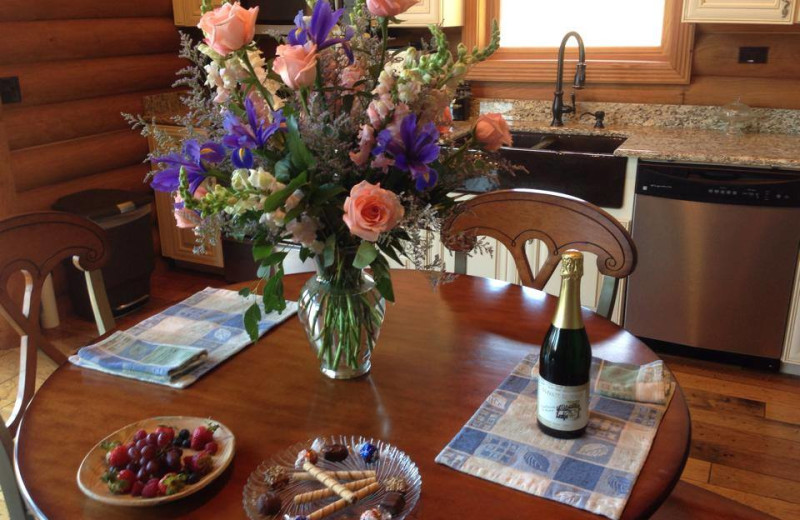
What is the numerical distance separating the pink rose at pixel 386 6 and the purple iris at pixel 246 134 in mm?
218

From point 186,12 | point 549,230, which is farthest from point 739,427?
point 186,12

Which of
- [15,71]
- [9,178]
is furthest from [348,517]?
[15,71]

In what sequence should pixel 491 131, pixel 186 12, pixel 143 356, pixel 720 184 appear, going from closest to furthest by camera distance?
1. pixel 491 131
2. pixel 143 356
3. pixel 720 184
4. pixel 186 12

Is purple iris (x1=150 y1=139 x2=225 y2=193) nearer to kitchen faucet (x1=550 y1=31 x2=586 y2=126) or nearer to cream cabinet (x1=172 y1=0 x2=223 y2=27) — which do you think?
kitchen faucet (x1=550 y1=31 x2=586 y2=126)

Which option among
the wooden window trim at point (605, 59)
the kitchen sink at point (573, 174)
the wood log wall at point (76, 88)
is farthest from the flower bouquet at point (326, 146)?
the wood log wall at point (76, 88)

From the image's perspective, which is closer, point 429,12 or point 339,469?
point 339,469

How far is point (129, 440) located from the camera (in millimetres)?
1135

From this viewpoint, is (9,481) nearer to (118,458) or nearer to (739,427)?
(118,458)

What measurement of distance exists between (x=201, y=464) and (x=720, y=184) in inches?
91.9

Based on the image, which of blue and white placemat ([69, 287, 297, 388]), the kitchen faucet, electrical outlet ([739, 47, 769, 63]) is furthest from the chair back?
electrical outlet ([739, 47, 769, 63])

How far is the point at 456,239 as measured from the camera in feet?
5.93

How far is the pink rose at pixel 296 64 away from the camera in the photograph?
1.05m

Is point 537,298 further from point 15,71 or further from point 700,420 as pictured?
point 15,71

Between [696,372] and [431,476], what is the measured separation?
2.22m
